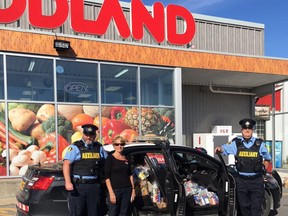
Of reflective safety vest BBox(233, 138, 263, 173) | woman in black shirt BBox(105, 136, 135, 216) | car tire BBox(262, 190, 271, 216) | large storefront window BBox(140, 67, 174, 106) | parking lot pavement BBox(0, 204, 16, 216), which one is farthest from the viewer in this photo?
large storefront window BBox(140, 67, 174, 106)

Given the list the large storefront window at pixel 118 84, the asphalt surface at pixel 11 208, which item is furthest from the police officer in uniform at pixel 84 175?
the large storefront window at pixel 118 84

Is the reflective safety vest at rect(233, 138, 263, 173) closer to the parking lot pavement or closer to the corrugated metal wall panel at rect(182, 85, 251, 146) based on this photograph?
the parking lot pavement

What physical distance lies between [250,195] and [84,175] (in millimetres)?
2397

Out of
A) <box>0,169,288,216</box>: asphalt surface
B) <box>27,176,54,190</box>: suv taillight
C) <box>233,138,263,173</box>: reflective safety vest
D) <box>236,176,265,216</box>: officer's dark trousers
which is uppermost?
<box>233,138,263,173</box>: reflective safety vest

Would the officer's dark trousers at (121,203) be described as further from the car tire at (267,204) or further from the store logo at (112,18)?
the store logo at (112,18)

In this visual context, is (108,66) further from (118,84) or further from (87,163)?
(87,163)

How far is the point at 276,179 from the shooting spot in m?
5.94

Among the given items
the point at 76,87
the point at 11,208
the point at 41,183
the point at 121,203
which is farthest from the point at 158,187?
the point at 76,87

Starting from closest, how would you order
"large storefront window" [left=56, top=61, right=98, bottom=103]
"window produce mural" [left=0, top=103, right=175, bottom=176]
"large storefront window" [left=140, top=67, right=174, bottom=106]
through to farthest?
"window produce mural" [left=0, top=103, right=175, bottom=176]
"large storefront window" [left=56, top=61, right=98, bottom=103]
"large storefront window" [left=140, top=67, right=174, bottom=106]

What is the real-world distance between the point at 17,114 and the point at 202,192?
542cm

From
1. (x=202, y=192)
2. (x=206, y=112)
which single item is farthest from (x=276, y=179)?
(x=206, y=112)

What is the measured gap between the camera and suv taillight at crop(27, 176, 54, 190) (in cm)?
400

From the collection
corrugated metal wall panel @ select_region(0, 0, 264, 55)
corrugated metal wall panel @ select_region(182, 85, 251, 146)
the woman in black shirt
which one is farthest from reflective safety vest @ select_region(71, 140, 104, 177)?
corrugated metal wall panel @ select_region(182, 85, 251, 146)

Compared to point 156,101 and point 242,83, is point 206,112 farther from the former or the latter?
point 156,101
